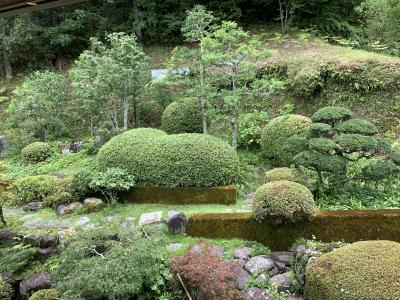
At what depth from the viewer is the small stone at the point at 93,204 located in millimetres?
7440

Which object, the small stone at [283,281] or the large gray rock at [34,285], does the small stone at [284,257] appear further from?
the large gray rock at [34,285]

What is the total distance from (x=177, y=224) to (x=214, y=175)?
1342mm

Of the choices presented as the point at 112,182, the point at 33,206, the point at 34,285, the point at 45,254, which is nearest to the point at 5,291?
the point at 34,285

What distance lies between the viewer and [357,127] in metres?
6.29

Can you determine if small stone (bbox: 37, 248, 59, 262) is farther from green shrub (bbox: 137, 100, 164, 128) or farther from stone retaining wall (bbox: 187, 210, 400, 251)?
green shrub (bbox: 137, 100, 164, 128)

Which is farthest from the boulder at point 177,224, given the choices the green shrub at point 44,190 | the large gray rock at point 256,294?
the green shrub at point 44,190

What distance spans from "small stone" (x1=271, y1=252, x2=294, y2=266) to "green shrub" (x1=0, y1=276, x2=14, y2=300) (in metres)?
3.74

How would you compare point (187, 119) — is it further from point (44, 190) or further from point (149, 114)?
point (44, 190)

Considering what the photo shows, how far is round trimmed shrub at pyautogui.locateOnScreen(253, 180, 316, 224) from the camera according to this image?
5.43 metres

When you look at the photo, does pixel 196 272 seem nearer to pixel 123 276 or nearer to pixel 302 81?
pixel 123 276

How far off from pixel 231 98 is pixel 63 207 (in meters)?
3.93

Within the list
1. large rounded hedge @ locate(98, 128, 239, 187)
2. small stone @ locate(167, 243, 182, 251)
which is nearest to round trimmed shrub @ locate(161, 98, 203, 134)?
large rounded hedge @ locate(98, 128, 239, 187)

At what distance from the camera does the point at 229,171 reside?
7230 mm

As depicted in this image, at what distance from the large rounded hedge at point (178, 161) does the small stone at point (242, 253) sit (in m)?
1.78
